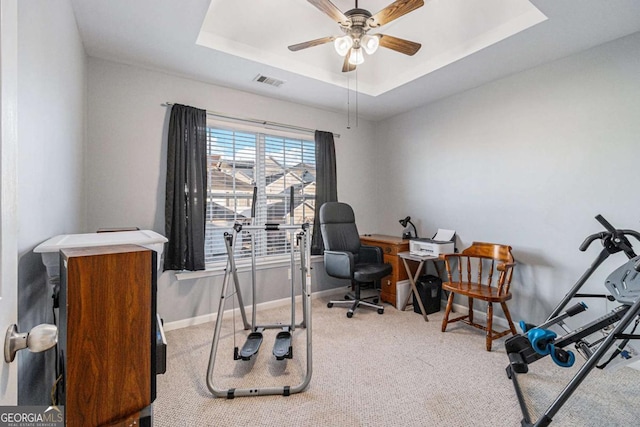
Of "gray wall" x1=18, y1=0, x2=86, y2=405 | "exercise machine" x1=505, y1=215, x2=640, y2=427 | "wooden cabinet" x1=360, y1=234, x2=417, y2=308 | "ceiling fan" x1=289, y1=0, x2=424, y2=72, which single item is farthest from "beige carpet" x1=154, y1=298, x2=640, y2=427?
"ceiling fan" x1=289, y1=0, x2=424, y2=72

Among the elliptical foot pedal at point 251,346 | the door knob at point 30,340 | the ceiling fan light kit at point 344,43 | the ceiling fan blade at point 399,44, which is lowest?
the elliptical foot pedal at point 251,346

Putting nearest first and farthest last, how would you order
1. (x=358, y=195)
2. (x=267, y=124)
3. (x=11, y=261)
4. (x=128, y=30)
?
(x=11, y=261)
(x=128, y=30)
(x=267, y=124)
(x=358, y=195)

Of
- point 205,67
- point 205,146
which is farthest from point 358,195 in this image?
point 205,67

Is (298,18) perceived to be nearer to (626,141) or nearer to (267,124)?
Answer: (267,124)

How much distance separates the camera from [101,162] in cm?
252

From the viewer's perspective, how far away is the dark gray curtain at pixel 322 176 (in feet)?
12.1

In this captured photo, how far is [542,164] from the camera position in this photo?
8.64 ft

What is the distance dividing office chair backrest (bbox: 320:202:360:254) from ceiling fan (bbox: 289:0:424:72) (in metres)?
1.69

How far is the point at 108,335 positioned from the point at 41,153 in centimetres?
100

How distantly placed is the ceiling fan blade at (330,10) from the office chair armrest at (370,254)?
2.41m

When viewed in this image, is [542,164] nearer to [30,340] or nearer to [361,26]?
[361,26]

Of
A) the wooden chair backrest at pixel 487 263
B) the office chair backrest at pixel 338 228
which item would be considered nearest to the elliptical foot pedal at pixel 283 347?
the office chair backrest at pixel 338 228

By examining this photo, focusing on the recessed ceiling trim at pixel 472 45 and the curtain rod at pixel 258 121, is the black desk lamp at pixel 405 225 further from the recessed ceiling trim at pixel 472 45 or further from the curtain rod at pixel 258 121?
the recessed ceiling trim at pixel 472 45

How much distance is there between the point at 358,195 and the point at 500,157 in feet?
5.91
